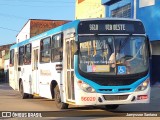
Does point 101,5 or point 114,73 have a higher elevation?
point 101,5

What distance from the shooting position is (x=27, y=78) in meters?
20.5

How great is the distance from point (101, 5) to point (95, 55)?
84.7 feet

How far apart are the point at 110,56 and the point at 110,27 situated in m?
1.00

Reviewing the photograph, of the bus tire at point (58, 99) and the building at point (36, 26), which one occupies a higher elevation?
the building at point (36, 26)

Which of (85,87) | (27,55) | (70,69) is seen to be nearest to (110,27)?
(70,69)

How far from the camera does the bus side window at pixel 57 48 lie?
1493 cm

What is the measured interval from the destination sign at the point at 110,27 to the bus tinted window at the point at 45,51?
3331mm

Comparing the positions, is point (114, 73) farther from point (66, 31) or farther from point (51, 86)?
point (51, 86)

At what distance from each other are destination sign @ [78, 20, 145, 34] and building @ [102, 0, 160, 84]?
1417 cm

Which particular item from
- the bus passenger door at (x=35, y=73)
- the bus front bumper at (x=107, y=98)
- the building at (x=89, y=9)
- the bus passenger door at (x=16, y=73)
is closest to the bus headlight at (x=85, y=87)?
the bus front bumper at (x=107, y=98)

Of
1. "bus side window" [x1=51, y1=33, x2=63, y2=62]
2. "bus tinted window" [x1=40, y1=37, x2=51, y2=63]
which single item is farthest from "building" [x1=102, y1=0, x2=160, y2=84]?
"bus side window" [x1=51, y1=33, x2=63, y2=62]

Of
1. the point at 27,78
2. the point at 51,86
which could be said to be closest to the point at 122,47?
the point at 51,86

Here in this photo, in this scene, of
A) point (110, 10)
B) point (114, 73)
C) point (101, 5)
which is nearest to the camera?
point (114, 73)

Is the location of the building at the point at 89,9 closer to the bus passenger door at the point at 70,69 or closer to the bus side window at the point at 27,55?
the bus side window at the point at 27,55
